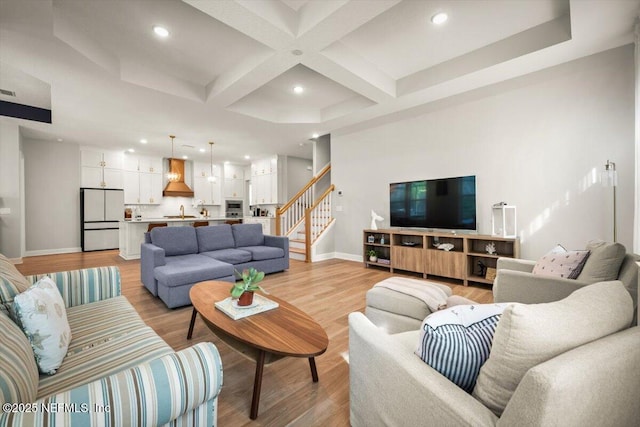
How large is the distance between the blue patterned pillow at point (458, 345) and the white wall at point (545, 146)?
3553mm

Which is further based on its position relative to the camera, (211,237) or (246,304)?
(211,237)

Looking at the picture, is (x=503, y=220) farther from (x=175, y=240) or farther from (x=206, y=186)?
(x=206, y=186)

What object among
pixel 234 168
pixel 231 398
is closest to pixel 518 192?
pixel 231 398

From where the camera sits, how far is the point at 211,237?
4.42m

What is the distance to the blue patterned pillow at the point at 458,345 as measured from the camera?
0.93 metres

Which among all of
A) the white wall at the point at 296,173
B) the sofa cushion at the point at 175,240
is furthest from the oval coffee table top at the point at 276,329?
the white wall at the point at 296,173

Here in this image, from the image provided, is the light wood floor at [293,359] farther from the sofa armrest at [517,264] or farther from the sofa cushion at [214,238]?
the sofa cushion at [214,238]

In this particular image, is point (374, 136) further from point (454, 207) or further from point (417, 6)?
point (417, 6)

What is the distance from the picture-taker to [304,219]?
6.61 metres

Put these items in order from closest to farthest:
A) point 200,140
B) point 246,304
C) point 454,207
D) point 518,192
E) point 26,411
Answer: point 26,411, point 246,304, point 518,192, point 454,207, point 200,140

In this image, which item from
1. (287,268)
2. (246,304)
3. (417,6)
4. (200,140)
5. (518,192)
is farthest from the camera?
(200,140)

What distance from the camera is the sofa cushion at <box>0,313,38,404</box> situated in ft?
2.70

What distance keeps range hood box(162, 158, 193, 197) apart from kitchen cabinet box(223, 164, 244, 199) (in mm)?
1406

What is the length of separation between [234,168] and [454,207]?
829cm
